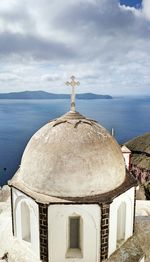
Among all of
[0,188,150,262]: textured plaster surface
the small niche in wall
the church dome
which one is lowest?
[0,188,150,262]: textured plaster surface

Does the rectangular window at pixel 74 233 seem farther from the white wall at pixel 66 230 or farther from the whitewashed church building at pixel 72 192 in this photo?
the white wall at pixel 66 230

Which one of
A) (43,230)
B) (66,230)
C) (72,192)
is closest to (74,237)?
(66,230)

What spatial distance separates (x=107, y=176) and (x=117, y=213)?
172cm

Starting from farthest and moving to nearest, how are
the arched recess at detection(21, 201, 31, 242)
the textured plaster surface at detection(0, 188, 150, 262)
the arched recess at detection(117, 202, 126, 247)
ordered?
the arched recess at detection(117, 202, 126, 247)
the arched recess at detection(21, 201, 31, 242)
the textured plaster surface at detection(0, 188, 150, 262)

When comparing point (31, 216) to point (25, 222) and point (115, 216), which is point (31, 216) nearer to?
point (25, 222)

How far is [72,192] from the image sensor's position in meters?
8.71

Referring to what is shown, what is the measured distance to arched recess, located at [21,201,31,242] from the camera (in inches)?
387

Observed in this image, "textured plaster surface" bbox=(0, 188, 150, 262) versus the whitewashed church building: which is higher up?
the whitewashed church building

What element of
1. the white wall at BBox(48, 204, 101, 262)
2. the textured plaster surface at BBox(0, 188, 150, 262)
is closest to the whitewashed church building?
the white wall at BBox(48, 204, 101, 262)

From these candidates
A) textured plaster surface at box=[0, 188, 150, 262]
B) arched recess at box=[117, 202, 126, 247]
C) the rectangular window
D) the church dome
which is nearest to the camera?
the church dome

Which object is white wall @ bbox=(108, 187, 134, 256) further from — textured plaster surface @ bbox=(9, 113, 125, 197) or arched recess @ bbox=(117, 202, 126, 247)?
textured plaster surface @ bbox=(9, 113, 125, 197)

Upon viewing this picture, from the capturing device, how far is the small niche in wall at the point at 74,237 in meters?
9.33

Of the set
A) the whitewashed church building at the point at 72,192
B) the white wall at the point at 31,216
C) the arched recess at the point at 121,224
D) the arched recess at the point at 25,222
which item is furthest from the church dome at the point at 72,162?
the arched recess at the point at 121,224

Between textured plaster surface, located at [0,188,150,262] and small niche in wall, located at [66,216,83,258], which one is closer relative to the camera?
small niche in wall, located at [66,216,83,258]
